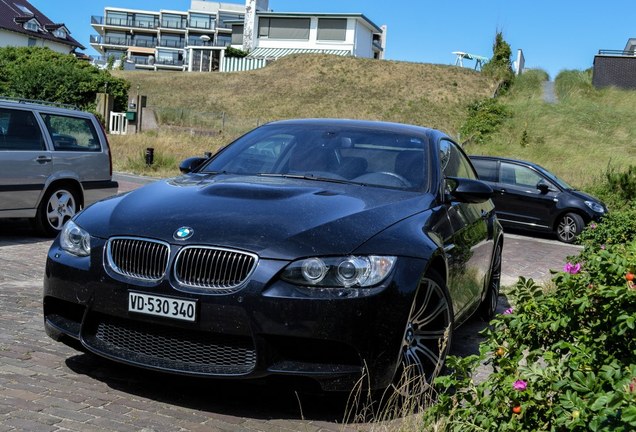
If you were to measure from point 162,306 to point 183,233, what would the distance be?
0.40m

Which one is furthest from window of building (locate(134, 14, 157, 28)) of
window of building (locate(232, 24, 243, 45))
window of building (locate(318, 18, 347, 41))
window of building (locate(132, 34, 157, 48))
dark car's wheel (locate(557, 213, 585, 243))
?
dark car's wheel (locate(557, 213, 585, 243))

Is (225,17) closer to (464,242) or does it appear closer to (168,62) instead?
(168,62)

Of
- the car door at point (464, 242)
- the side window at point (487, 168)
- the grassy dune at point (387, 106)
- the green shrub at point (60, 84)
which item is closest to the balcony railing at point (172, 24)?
the grassy dune at point (387, 106)

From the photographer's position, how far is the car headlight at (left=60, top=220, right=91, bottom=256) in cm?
417

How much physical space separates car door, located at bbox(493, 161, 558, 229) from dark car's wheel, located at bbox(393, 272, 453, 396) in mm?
12569

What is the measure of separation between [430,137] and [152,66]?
106834 millimetres

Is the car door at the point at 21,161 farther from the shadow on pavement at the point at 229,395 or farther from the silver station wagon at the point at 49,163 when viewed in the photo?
the shadow on pavement at the point at 229,395

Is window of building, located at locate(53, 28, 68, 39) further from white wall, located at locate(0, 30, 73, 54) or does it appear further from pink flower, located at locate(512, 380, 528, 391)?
pink flower, located at locate(512, 380, 528, 391)

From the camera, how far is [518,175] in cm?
1708

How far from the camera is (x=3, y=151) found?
9414 millimetres

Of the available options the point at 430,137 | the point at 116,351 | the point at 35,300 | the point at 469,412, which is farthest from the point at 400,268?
the point at 35,300

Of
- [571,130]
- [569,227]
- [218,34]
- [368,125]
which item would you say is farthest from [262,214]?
[218,34]

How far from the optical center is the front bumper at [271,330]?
3.63 metres

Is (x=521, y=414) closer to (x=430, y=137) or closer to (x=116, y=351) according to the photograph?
(x=116, y=351)
